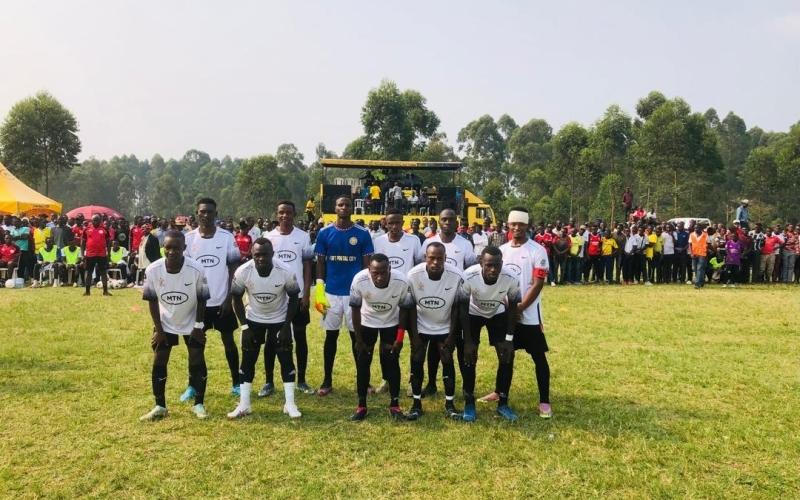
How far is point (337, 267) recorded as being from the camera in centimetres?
654

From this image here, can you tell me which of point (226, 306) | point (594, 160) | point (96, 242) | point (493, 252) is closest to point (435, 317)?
point (493, 252)

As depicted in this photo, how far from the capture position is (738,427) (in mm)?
5277

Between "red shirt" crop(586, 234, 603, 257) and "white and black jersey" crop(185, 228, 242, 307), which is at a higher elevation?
"red shirt" crop(586, 234, 603, 257)

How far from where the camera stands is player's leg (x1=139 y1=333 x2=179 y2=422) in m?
5.57

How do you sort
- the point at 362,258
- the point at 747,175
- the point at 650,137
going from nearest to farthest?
the point at 362,258 → the point at 650,137 → the point at 747,175

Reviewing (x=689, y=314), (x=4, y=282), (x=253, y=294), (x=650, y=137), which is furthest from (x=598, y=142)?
(x=253, y=294)

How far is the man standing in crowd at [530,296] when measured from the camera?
5.69m

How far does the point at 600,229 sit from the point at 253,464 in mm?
16010

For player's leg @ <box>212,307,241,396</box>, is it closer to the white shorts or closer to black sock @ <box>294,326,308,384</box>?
black sock @ <box>294,326,308,384</box>

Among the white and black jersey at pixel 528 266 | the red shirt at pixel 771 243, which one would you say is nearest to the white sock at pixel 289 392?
the white and black jersey at pixel 528 266

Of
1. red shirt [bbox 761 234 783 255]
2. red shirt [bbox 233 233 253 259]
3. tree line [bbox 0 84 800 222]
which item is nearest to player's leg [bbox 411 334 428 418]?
red shirt [bbox 233 233 253 259]

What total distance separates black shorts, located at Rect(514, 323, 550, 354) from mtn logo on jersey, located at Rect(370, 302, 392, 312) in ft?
4.48

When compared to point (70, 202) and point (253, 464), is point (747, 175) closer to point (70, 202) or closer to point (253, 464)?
point (253, 464)

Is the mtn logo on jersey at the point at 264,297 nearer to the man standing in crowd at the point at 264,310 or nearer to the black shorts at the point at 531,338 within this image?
the man standing in crowd at the point at 264,310
